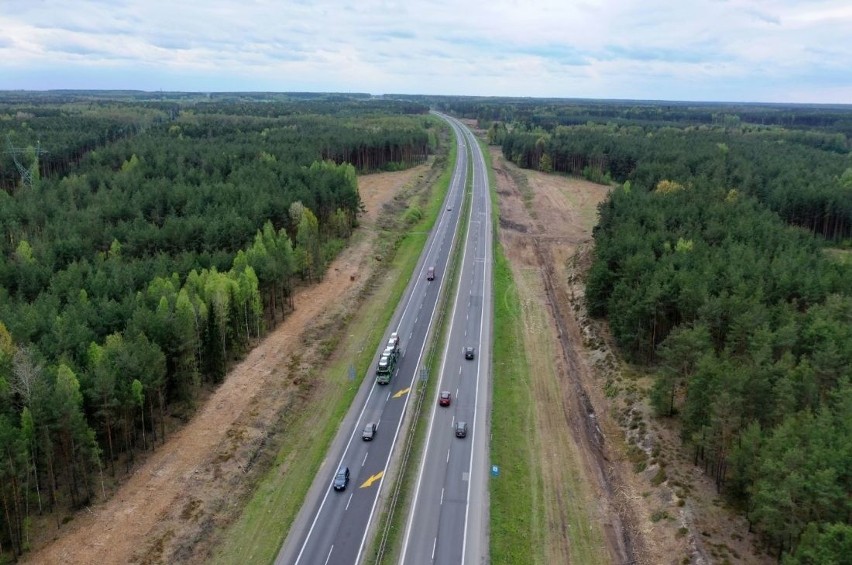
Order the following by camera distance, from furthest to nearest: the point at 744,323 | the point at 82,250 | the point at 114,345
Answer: the point at 82,250, the point at 744,323, the point at 114,345

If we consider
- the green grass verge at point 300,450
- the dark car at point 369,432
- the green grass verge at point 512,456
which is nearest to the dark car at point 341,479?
the green grass verge at point 300,450

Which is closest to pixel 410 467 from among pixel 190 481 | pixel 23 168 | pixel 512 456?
pixel 512 456

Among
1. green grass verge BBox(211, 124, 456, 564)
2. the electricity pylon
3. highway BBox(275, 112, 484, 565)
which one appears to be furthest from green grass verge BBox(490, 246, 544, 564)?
the electricity pylon

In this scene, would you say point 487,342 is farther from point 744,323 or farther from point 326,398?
point 744,323

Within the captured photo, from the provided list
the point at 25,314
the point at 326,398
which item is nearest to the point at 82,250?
the point at 25,314

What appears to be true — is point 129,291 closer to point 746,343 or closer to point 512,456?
point 512,456
